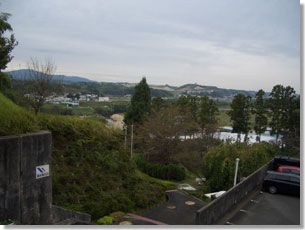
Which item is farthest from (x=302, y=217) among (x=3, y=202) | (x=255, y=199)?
(x=3, y=202)

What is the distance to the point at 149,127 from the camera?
19672 millimetres

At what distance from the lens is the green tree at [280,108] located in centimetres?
1931

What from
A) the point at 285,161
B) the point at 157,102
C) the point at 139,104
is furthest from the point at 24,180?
the point at 157,102

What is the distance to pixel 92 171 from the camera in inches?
288

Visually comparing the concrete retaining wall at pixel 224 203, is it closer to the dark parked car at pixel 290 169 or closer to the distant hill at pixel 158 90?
the dark parked car at pixel 290 169

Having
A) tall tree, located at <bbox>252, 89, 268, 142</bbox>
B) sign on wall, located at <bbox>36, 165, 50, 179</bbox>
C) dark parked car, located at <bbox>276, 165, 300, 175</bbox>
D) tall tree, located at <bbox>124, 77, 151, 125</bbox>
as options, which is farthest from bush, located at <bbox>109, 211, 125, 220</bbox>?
tall tree, located at <bbox>252, 89, 268, 142</bbox>

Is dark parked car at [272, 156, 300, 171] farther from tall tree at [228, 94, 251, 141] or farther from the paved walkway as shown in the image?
tall tree at [228, 94, 251, 141]

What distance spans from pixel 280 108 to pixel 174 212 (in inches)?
652

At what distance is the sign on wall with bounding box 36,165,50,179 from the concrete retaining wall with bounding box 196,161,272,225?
2.65 meters

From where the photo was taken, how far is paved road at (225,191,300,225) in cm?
468

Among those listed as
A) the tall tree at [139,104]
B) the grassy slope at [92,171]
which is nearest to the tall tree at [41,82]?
the grassy slope at [92,171]

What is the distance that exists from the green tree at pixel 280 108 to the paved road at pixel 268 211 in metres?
14.2

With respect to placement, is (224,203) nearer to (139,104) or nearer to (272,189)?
(272,189)

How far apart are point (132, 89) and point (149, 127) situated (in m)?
7.16
